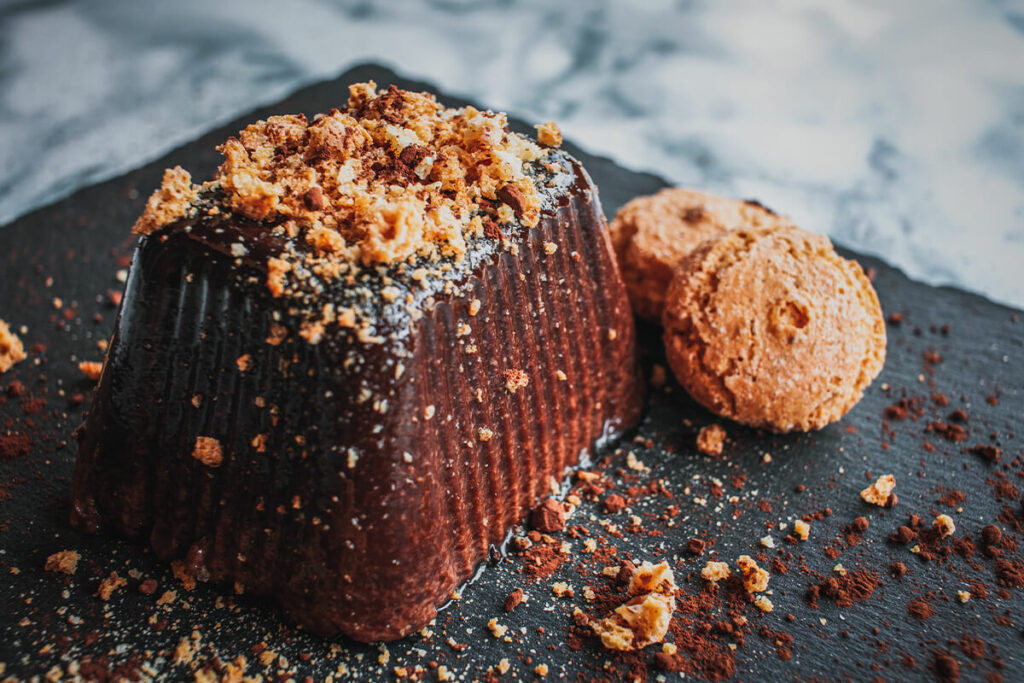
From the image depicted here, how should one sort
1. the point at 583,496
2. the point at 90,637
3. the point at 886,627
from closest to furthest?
1. the point at 90,637
2. the point at 886,627
3. the point at 583,496

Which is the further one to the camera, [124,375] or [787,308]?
[787,308]

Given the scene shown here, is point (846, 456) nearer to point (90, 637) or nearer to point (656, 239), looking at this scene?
point (656, 239)

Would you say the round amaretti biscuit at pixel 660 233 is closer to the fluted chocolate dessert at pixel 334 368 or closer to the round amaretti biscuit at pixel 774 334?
the round amaretti biscuit at pixel 774 334

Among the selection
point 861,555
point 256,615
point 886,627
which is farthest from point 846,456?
point 256,615

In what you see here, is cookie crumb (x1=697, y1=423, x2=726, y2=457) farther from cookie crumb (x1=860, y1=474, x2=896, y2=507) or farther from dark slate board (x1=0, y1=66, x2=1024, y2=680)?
cookie crumb (x1=860, y1=474, x2=896, y2=507)

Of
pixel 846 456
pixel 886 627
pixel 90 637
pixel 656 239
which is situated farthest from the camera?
pixel 656 239

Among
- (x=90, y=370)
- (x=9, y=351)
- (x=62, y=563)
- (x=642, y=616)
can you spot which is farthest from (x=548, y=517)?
(x=9, y=351)

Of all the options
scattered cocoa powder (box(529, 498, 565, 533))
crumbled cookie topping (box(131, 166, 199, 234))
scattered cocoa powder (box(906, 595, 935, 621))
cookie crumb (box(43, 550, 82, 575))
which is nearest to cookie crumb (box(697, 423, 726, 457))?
scattered cocoa powder (box(529, 498, 565, 533))
